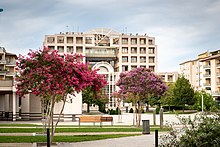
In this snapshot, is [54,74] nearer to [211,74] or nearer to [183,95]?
[183,95]

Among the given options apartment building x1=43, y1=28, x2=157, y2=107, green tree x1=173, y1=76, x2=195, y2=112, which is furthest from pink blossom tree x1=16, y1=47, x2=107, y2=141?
apartment building x1=43, y1=28, x2=157, y2=107

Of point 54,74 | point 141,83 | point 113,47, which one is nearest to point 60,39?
point 113,47

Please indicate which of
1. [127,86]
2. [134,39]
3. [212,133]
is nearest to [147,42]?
[134,39]

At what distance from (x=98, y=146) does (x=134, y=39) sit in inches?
4198

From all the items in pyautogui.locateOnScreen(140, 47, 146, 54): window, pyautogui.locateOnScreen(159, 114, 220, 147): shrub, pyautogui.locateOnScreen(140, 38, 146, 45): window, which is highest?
pyautogui.locateOnScreen(140, 38, 146, 45): window

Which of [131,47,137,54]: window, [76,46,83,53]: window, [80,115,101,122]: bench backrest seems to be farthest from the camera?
[131,47,137,54]: window

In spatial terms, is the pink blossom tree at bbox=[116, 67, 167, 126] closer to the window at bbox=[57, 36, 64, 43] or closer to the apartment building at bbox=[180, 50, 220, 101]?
the apartment building at bbox=[180, 50, 220, 101]

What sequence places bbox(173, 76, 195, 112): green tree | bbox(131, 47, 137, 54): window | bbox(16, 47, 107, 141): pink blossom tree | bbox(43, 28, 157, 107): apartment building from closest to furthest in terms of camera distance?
bbox(16, 47, 107, 141): pink blossom tree
bbox(173, 76, 195, 112): green tree
bbox(43, 28, 157, 107): apartment building
bbox(131, 47, 137, 54): window

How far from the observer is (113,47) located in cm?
12388

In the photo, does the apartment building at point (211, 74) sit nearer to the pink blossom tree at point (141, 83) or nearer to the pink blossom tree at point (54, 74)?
the pink blossom tree at point (141, 83)

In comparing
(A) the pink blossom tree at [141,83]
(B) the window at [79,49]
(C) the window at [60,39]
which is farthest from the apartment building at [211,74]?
(A) the pink blossom tree at [141,83]

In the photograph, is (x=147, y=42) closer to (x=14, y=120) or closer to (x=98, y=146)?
(x=14, y=120)

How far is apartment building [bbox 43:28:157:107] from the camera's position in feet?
390

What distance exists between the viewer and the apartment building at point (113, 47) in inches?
4678
